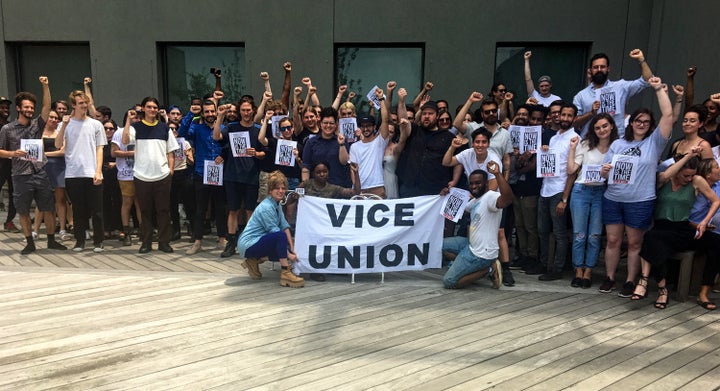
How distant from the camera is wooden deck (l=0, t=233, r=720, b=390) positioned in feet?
10.6

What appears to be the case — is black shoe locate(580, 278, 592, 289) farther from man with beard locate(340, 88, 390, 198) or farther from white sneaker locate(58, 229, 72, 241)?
white sneaker locate(58, 229, 72, 241)

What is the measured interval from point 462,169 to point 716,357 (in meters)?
2.94

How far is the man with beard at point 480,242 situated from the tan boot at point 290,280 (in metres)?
1.54

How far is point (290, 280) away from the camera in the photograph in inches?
200

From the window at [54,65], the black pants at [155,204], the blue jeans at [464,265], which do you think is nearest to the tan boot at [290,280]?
the blue jeans at [464,265]

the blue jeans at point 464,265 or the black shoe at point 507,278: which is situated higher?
the blue jeans at point 464,265

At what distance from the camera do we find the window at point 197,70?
32.8ft

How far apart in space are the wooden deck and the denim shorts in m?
0.80

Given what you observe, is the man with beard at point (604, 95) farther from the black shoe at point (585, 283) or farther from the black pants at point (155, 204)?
the black pants at point (155, 204)

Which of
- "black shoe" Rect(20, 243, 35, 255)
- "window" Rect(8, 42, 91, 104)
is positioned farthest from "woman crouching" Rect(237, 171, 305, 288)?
"window" Rect(8, 42, 91, 104)

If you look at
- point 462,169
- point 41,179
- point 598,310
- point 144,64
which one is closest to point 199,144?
point 41,179

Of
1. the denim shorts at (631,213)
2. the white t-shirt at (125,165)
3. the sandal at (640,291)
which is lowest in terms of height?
the sandal at (640,291)

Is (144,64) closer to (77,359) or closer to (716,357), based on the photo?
(77,359)

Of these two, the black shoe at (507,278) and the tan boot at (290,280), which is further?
the black shoe at (507,278)
